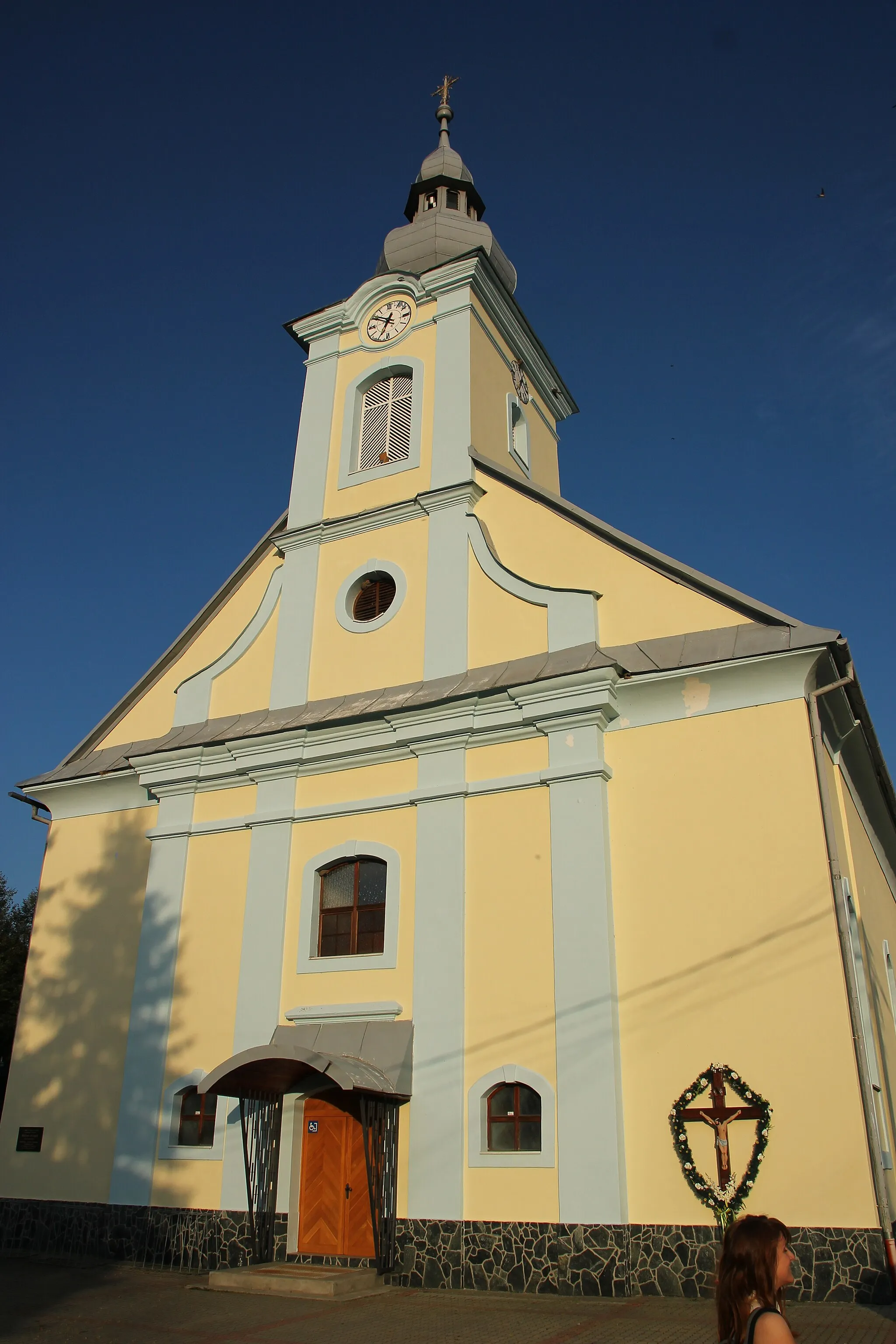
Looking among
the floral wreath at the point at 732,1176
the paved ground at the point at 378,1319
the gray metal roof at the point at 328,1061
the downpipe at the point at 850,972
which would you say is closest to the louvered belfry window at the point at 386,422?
the downpipe at the point at 850,972

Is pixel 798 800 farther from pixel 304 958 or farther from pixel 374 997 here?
pixel 304 958

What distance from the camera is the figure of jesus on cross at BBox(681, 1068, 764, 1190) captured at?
10.4 meters

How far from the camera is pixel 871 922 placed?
1427 centimetres

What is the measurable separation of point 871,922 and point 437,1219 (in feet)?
23.1

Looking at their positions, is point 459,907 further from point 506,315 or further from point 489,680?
point 506,315

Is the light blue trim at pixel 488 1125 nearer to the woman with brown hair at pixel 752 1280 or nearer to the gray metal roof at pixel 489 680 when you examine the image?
the gray metal roof at pixel 489 680

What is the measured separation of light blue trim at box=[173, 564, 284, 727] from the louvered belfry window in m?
2.61

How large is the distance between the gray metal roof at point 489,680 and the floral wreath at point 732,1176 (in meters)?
4.62

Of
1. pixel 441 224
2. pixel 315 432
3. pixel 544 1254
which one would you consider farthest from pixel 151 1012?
pixel 441 224

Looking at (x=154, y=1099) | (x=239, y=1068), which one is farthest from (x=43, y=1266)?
(x=239, y=1068)

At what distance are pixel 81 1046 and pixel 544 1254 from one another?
7595 millimetres

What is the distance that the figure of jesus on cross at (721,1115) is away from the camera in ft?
34.0

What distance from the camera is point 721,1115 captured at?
34.5 feet

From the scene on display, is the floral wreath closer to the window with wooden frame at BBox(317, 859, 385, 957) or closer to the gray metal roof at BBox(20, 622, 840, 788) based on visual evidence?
the window with wooden frame at BBox(317, 859, 385, 957)
